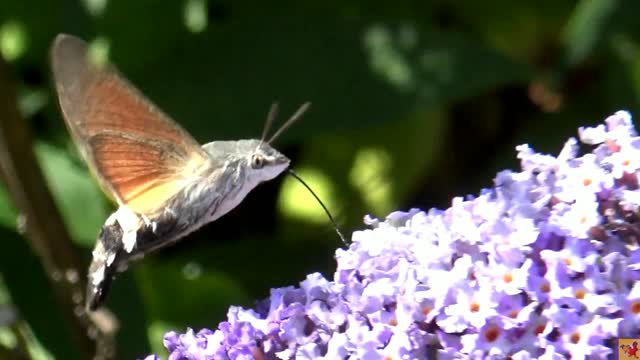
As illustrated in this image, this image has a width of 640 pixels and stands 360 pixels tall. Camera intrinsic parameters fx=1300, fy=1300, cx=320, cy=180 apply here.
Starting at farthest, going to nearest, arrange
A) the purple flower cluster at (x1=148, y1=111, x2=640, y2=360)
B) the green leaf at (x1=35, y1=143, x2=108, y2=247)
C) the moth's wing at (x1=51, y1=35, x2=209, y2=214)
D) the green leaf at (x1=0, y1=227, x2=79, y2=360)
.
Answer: the green leaf at (x1=35, y1=143, x2=108, y2=247), the green leaf at (x1=0, y1=227, x2=79, y2=360), the moth's wing at (x1=51, y1=35, x2=209, y2=214), the purple flower cluster at (x1=148, y1=111, x2=640, y2=360)

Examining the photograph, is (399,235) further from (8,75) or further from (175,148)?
(8,75)

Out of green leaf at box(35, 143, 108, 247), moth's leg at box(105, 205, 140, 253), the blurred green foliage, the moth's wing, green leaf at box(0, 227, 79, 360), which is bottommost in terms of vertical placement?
green leaf at box(0, 227, 79, 360)

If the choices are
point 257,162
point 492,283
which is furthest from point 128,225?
point 492,283

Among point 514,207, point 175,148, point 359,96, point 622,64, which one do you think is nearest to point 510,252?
point 514,207

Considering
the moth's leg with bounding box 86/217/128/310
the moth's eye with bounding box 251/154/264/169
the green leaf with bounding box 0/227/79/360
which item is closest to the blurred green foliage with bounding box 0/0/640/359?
the green leaf with bounding box 0/227/79/360

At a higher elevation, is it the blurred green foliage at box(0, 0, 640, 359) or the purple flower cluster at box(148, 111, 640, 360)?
the blurred green foliage at box(0, 0, 640, 359)

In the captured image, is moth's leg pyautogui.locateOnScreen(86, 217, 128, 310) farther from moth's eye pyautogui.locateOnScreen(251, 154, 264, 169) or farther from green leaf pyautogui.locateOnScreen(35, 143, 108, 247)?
green leaf pyautogui.locateOnScreen(35, 143, 108, 247)

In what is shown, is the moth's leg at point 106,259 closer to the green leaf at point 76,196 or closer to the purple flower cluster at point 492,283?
the purple flower cluster at point 492,283
